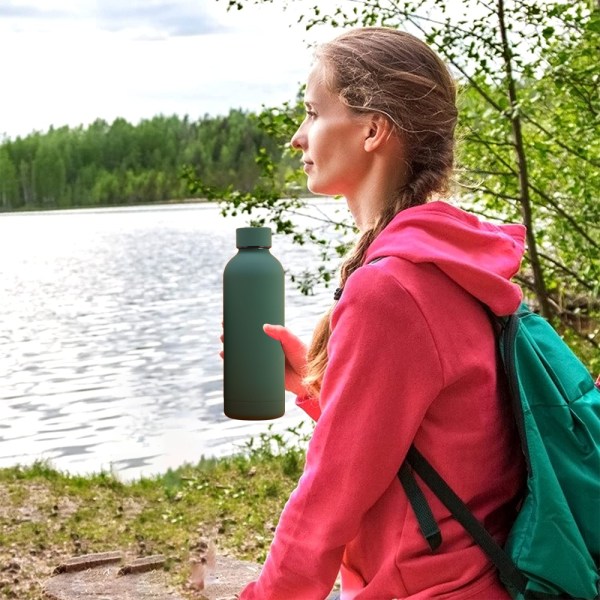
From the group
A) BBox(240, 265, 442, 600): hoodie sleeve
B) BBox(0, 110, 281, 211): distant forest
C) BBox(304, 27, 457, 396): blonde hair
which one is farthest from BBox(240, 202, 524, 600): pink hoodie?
BBox(0, 110, 281, 211): distant forest

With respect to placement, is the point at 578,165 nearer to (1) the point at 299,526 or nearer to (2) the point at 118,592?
(2) the point at 118,592

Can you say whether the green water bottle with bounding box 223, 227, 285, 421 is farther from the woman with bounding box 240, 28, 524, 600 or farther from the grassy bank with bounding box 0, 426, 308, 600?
the grassy bank with bounding box 0, 426, 308, 600

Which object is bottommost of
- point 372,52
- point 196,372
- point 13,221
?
point 13,221

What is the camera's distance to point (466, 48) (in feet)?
16.6

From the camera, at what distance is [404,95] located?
1.57 metres

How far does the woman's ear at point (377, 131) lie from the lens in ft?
5.16

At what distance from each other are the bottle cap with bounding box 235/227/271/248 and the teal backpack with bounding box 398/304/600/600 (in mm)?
577

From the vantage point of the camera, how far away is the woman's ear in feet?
5.16

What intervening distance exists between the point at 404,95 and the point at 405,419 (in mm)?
506

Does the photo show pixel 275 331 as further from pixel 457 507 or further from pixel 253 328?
pixel 457 507

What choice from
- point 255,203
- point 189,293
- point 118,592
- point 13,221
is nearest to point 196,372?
point 255,203

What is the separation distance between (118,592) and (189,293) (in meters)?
18.1

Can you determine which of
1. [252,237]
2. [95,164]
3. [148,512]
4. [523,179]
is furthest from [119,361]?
[95,164]

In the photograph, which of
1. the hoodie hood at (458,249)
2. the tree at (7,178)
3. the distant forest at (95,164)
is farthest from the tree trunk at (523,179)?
the tree at (7,178)
